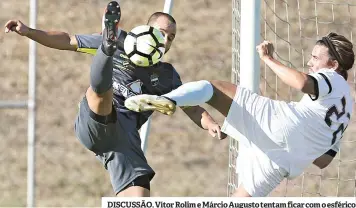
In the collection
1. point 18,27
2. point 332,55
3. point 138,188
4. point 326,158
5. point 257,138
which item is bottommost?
point 138,188

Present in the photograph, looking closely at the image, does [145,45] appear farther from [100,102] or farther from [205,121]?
[205,121]

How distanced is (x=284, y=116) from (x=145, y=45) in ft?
2.63

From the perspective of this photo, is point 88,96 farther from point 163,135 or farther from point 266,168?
point 163,135

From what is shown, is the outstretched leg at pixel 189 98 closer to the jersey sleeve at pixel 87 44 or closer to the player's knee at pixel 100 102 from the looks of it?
the player's knee at pixel 100 102

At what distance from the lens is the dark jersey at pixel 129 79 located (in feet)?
17.8

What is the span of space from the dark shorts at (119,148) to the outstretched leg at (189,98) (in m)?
0.52

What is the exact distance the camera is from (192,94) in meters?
4.91

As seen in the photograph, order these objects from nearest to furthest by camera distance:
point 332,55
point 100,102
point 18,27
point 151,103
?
point 151,103, point 100,102, point 332,55, point 18,27

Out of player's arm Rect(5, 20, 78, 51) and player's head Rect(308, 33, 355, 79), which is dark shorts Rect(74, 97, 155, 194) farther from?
player's head Rect(308, 33, 355, 79)

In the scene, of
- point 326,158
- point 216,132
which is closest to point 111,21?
point 216,132

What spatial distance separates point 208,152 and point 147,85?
5.28 metres

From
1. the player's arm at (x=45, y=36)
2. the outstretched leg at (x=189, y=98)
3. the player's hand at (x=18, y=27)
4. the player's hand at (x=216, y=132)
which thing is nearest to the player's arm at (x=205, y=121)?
the player's hand at (x=216, y=132)

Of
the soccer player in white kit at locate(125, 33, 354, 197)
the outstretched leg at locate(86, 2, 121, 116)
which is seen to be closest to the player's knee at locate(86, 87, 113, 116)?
the outstretched leg at locate(86, 2, 121, 116)

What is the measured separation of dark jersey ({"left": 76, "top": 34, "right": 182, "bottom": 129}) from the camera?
5.43 meters
